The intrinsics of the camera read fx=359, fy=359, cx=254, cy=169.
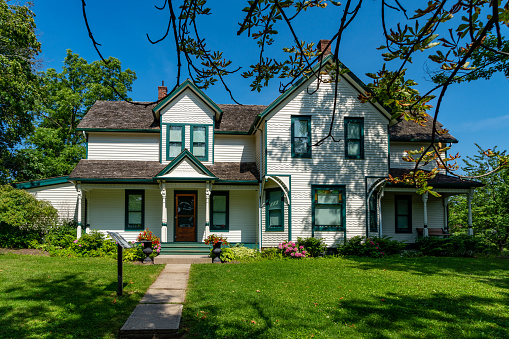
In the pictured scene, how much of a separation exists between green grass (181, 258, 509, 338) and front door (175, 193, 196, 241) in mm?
5214

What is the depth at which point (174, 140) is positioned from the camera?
58.1 ft

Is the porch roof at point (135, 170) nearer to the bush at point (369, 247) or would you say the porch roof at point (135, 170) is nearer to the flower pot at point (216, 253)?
the flower pot at point (216, 253)

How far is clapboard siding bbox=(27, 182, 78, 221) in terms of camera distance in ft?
57.6

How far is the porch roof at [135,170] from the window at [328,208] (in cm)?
303

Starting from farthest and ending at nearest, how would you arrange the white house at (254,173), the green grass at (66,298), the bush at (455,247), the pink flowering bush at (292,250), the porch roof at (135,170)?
the porch roof at (135,170)
the bush at (455,247)
the white house at (254,173)
the pink flowering bush at (292,250)
the green grass at (66,298)

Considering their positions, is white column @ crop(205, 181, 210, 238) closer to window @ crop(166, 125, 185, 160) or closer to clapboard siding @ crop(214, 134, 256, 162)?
clapboard siding @ crop(214, 134, 256, 162)

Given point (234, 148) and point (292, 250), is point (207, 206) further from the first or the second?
point (292, 250)

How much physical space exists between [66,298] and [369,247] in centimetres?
1167

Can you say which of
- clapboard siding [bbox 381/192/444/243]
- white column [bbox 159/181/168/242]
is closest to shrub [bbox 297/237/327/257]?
clapboard siding [bbox 381/192/444/243]

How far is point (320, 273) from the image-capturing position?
1088cm

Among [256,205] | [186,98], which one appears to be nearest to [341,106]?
[256,205]

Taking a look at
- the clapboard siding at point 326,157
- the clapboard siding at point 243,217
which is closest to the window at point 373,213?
the clapboard siding at point 326,157

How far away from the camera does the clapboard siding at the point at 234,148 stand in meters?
18.3

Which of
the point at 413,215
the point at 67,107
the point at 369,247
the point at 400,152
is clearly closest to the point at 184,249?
the point at 369,247
